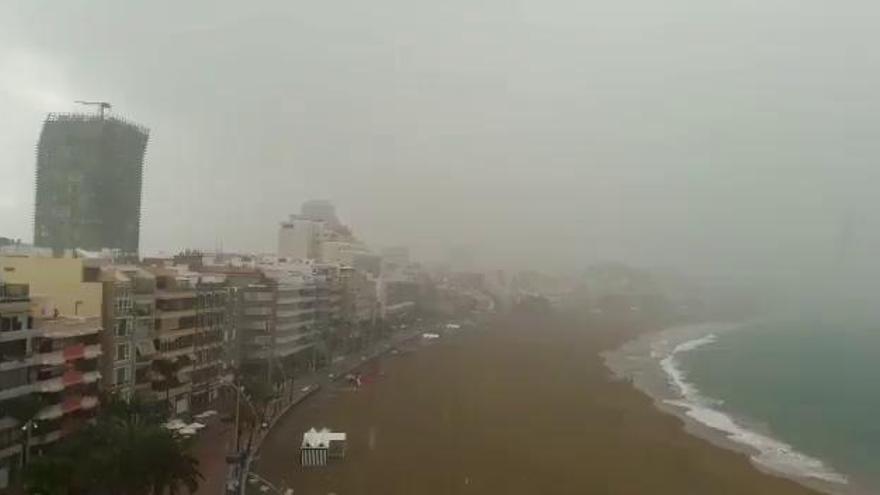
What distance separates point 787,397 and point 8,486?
28651mm

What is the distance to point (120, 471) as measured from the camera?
12.5 m

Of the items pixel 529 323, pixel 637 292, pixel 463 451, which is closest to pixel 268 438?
pixel 463 451

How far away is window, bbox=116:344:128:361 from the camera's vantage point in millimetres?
19050

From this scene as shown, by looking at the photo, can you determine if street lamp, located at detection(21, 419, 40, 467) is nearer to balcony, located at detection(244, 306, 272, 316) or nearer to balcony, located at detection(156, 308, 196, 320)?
balcony, located at detection(156, 308, 196, 320)

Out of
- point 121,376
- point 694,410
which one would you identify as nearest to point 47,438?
point 121,376

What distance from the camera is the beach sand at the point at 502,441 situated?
17.3 m

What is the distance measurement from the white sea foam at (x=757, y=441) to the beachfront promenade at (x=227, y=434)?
12013 millimetres

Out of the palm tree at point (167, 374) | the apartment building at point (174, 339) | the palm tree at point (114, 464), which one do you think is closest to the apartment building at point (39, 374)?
the palm tree at point (114, 464)

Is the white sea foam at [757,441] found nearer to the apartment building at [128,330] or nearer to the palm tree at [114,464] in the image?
the palm tree at [114,464]

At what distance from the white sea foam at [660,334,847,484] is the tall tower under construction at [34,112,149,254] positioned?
125 feet

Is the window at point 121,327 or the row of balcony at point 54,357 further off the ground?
the window at point 121,327

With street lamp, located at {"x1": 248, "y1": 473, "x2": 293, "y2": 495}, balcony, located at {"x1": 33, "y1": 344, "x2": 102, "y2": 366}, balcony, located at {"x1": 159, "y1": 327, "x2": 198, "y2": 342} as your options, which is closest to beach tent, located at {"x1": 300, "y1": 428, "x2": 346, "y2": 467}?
street lamp, located at {"x1": 248, "y1": 473, "x2": 293, "y2": 495}

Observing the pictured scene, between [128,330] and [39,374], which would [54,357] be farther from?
[128,330]

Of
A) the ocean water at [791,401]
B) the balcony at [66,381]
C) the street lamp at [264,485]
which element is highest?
the balcony at [66,381]
